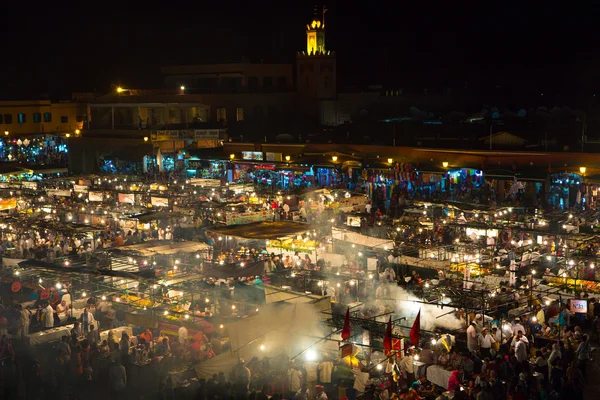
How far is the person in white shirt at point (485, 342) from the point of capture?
38.5 feet

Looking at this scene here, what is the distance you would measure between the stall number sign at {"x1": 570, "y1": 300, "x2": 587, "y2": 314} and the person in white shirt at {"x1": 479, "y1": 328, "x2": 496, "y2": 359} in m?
1.96

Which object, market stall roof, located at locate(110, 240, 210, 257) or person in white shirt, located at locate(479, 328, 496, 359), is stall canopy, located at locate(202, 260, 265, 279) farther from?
person in white shirt, located at locate(479, 328, 496, 359)

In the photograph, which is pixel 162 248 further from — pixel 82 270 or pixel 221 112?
pixel 221 112

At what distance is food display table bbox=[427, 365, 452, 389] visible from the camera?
10.8 meters

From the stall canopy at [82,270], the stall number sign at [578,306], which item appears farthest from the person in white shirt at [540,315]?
the stall canopy at [82,270]

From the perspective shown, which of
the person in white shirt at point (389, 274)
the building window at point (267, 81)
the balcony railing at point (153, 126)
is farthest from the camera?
the building window at point (267, 81)

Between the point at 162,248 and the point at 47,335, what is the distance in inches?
154

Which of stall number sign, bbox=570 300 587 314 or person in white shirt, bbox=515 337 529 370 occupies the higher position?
stall number sign, bbox=570 300 587 314

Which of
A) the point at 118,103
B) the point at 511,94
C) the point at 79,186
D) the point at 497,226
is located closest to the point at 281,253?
the point at 497,226

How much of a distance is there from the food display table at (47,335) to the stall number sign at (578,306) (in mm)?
8632

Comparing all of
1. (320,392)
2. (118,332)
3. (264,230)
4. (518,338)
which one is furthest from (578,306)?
(118,332)

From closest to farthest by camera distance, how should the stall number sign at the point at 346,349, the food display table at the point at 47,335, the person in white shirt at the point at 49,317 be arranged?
the stall number sign at the point at 346,349 < the food display table at the point at 47,335 < the person in white shirt at the point at 49,317

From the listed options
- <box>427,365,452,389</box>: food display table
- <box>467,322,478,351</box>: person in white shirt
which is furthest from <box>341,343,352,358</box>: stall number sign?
<box>467,322,478,351</box>: person in white shirt

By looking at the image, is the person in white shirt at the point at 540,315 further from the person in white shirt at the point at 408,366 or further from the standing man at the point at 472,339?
the person in white shirt at the point at 408,366
